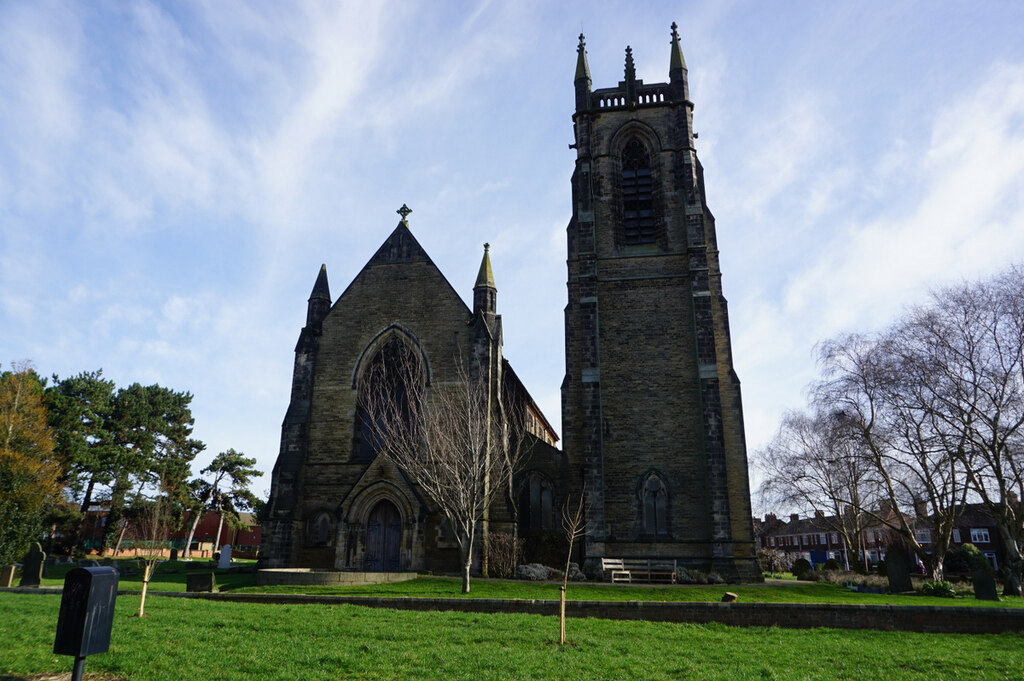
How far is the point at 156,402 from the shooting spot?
46969 mm

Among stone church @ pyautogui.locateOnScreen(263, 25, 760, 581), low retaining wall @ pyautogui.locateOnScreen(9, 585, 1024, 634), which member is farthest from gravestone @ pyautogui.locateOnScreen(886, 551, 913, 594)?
low retaining wall @ pyautogui.locateOnScreen(9, 585, 1024, 634)

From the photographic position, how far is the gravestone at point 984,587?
56.5ft

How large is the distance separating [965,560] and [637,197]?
24.3 metres

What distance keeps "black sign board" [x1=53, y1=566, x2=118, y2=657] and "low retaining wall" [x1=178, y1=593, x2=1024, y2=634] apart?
8.44m

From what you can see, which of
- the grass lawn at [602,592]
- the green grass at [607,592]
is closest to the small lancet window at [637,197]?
the grass lawn at [602,592]

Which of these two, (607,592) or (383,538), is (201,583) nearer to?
(383,538)

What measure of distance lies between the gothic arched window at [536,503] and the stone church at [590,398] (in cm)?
6

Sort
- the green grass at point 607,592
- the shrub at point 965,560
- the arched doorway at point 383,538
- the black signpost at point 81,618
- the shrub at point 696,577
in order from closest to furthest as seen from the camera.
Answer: the black signpost at point 81,618 < the green grass at point 607,592 < the shrub at point 696,577 < the arched doorway at point 383,538 < the shrub at point 965,560

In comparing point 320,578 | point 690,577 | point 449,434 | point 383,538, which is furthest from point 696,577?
point 320,578

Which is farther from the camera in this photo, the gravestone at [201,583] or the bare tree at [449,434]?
the bare tree at [449,434]

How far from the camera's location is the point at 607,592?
17.1m

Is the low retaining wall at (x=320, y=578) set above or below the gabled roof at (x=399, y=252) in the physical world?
below

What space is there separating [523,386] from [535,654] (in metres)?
24.6

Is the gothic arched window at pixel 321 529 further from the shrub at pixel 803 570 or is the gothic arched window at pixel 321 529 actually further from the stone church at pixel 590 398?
the shrub at pixel 803 570
